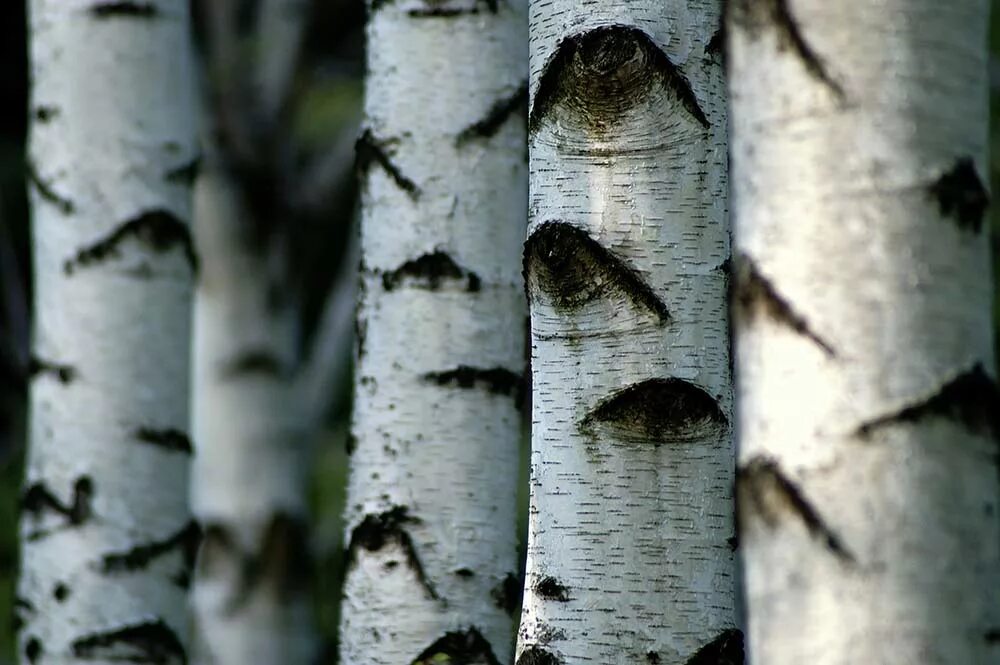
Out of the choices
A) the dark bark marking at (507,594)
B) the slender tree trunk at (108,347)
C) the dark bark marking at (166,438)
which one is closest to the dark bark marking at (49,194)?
the slender tree trunk at (108,347)

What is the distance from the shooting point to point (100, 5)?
2.55m

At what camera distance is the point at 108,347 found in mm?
2475

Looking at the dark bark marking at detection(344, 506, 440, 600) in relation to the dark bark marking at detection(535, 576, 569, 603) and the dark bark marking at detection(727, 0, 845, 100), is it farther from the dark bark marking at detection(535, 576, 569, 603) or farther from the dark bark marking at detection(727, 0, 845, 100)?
the dark bark marking at detection(727, 0, 845, 100)

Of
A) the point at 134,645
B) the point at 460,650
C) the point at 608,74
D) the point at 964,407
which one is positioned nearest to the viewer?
the point at 964,407

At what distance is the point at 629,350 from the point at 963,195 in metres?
0.45

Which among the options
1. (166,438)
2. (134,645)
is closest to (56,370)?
(166,438)

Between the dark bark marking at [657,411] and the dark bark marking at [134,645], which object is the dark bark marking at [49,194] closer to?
the dark bark marking at [134,645]

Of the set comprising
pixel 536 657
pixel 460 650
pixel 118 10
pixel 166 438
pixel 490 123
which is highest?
pixel 118 10

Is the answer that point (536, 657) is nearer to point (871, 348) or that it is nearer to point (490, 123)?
point (871, 348)

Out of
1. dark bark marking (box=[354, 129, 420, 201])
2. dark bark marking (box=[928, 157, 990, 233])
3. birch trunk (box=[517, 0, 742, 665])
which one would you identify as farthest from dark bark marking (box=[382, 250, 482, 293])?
dark bark marking (box=[928, 157, 990, 233])

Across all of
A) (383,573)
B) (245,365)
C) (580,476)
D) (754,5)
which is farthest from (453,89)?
(245,365)

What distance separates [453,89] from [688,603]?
3.50ft

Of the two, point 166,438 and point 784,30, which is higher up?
point 784,30

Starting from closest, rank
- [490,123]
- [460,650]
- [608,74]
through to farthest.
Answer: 1. [608,74]
2. [460,650]
3. [490,123]
